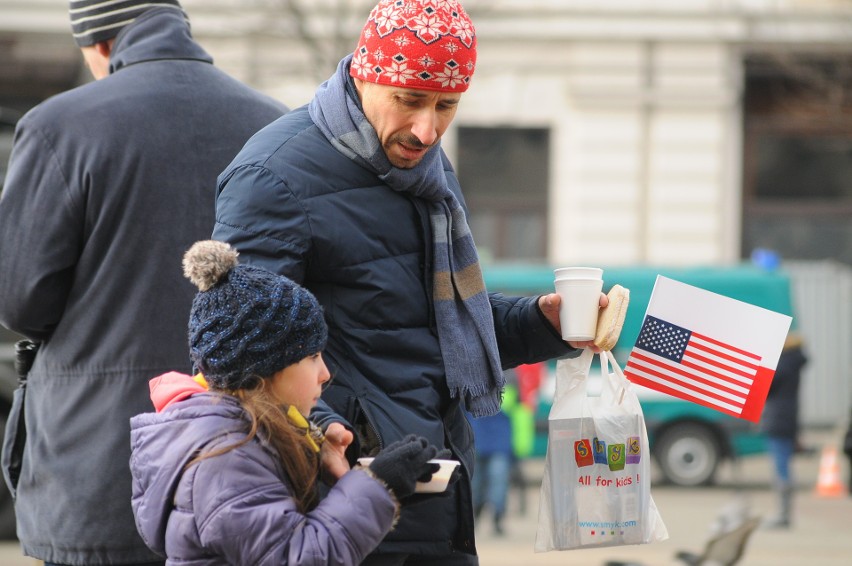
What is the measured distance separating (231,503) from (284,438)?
0.17m

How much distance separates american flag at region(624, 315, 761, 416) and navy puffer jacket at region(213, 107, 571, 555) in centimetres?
60

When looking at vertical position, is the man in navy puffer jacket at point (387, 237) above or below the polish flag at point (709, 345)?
above

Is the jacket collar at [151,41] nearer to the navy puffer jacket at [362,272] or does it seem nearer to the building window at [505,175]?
the navy puffer jacket at [362,272]

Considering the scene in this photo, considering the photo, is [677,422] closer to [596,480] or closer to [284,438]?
[596,480]

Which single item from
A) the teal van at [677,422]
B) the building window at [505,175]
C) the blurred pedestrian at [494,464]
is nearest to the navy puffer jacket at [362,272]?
the blurred pedestrian at [494,464]

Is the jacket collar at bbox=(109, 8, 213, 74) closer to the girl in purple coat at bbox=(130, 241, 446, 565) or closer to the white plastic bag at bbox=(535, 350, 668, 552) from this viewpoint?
the girl in purple coat at bbox=(130, 241, 446, 565)

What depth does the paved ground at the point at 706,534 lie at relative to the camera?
340 inches

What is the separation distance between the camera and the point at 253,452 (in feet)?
7.38

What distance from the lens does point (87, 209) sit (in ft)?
10.1

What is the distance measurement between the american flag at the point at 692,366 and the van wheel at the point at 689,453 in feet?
33.1

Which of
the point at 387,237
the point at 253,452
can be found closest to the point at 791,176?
the point at 387,237

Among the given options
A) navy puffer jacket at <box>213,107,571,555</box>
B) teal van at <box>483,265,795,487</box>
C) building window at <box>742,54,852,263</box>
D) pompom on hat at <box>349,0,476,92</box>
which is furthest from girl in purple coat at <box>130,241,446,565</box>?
building window at <box>742,54,852,263</box>

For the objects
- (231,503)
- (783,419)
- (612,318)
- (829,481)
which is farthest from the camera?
(829,481)

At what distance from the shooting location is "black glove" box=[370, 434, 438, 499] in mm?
2287
